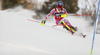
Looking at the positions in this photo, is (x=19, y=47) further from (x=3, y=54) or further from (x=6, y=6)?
(x=6, y=6)

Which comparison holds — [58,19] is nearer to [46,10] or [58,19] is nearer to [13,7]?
[46,10]

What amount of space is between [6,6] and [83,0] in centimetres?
244

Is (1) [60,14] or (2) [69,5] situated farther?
(2) [69,5]

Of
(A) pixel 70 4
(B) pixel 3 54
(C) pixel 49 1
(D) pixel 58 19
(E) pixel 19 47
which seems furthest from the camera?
(C) pixel 49 1

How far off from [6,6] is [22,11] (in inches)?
20.2

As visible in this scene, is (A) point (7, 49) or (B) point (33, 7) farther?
(B) point (33, 7)

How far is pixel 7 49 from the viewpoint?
0.66m

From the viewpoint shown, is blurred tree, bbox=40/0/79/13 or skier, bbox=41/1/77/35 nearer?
skier, bbox=41/1/77/35

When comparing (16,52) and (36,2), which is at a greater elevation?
(36,2)

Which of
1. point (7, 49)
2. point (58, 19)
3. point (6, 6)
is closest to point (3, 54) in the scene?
point (7, 49)

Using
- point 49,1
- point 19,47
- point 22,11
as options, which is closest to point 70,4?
point 49,1

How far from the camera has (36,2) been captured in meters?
3.92

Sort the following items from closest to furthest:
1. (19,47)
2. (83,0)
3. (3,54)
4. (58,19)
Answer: (3,54), (19,47), (58,19), (83,0)

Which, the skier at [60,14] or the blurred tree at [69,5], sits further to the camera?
the blurred tree at [69,5]
